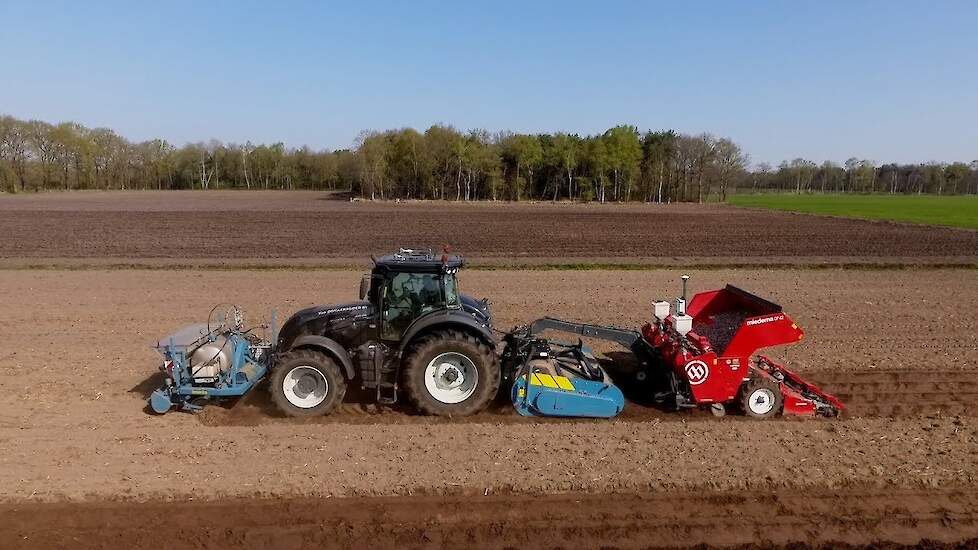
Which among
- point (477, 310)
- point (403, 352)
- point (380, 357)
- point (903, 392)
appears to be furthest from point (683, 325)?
point (380, 357)

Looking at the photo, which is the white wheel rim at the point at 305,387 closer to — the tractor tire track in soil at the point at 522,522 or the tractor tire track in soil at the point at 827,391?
the tractor tire track in soil at the point at 827,391

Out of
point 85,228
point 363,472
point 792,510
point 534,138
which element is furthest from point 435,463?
point 534,138

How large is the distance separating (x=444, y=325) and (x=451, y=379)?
0.70 metres

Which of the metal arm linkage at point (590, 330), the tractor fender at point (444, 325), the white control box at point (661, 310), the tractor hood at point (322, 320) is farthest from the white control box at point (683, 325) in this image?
the tractor hood at point (322, 320)

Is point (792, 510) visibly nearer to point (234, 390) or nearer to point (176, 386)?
point (234, 390)

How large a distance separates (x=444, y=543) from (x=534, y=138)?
7673cm

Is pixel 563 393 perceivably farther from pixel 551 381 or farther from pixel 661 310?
pixel 661 310

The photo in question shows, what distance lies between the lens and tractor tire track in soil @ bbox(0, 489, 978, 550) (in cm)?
561

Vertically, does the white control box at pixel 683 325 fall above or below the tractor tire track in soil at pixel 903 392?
above

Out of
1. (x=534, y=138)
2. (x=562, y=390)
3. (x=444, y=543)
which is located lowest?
(x=444, y=543)

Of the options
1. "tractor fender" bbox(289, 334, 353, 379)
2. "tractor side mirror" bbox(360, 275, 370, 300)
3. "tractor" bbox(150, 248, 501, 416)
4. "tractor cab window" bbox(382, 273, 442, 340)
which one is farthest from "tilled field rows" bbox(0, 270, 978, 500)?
"tractor side mirror" bbox(360, 275, 370, 300)

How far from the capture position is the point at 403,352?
8.23 meters

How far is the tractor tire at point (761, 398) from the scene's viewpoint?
830 centimetres

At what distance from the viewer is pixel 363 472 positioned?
677cm
